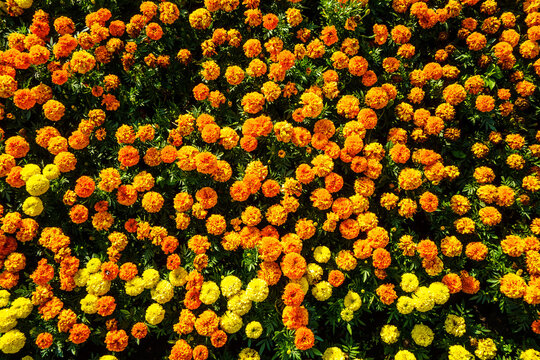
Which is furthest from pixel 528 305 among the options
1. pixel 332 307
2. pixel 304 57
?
pixel 304 57

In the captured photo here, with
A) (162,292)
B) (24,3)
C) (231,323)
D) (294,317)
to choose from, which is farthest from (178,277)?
(24,3)

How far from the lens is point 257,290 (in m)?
5.06

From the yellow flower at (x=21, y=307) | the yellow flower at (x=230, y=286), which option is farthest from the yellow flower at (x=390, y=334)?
the yellow flower at (x=21, y=307)

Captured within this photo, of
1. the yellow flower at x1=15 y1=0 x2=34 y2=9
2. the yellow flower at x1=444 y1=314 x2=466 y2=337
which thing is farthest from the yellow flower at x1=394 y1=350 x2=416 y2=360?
the yellow flower at x1=15 y1=0 x2=34 y2=9

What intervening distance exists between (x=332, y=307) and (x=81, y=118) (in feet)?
15.1

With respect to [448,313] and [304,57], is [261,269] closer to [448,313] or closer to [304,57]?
[448,313]

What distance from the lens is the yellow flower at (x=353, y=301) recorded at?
5.32 metres

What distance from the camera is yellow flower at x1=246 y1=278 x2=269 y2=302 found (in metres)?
5.05

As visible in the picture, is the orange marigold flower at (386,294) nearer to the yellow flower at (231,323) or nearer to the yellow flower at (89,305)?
the yellow flower at (231,323)

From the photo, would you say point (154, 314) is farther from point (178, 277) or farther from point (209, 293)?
point (209, 293)

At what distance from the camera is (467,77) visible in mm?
6152

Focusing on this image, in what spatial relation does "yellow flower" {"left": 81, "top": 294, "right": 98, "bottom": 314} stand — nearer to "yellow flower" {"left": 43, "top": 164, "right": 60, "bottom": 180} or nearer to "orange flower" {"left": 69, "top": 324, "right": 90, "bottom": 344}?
"orange flower" {"left": 69, "top": 324, "right": 90, "bottom": 344}

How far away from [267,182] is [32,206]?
312cm

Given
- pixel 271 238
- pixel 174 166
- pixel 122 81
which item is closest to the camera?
pixel 271 238
